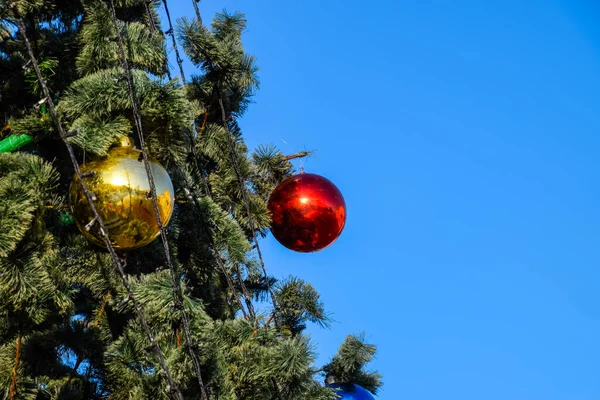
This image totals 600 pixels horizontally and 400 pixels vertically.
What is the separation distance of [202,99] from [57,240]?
44.7 inches

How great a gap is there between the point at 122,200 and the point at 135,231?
123 millimetres

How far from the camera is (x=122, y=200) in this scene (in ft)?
9.30

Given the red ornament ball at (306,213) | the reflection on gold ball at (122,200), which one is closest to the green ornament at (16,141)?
the reflection on gold ball at (122,200)

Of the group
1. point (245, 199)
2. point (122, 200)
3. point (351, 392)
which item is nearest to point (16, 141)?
point (122, 200)

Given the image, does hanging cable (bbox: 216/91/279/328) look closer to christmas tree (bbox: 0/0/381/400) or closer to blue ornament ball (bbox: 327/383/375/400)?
christmas tree (bbox: 0/0/381/400)

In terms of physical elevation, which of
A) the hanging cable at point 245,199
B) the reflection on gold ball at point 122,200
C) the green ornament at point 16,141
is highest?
the hanging cable at point 245,199

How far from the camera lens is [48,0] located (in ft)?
11.5

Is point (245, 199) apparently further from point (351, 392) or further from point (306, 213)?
point (351, 392)

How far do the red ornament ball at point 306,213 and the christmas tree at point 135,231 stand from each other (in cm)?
9

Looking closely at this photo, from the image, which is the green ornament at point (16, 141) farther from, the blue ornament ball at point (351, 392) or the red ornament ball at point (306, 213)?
the blue ornament ball at point (351, 392)

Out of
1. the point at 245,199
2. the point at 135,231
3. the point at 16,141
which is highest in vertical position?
the point at 245,199

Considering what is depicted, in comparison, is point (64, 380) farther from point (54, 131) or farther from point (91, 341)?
point (54, 131)

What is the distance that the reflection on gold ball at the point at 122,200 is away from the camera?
283 cm

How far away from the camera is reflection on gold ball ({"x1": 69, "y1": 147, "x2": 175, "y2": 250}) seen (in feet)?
9.29
